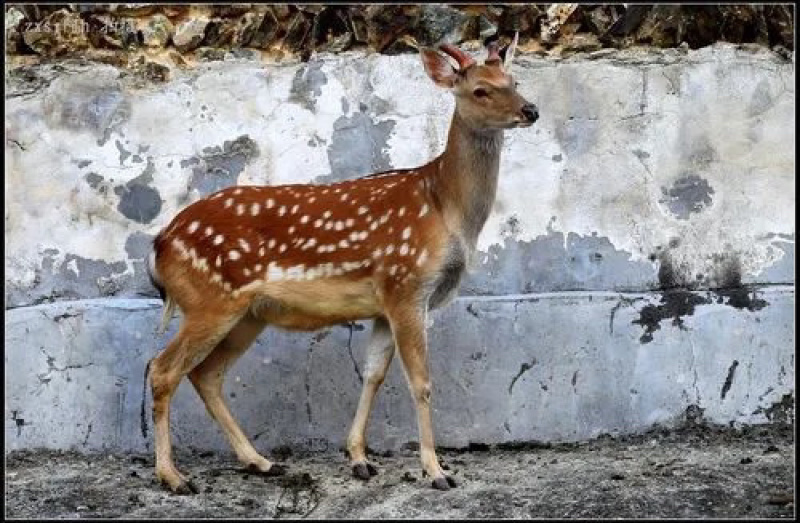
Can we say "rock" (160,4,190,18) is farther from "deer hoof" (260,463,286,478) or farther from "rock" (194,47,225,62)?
"deer hoof" (260,463,286,478)

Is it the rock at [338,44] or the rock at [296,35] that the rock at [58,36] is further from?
the rock at [338,44]

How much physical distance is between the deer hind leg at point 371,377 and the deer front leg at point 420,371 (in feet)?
0.85

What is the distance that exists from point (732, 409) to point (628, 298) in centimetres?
72

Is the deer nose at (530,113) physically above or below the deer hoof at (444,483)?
above

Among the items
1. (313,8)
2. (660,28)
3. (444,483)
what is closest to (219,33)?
(313,8)

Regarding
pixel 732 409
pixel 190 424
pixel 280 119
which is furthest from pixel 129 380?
pixel 732 409

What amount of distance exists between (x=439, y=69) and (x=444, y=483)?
1.80 m

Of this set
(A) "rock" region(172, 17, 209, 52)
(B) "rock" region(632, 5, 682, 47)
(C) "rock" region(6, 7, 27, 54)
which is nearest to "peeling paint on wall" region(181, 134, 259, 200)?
(A) "rock" region(172, 17, 209, 52)

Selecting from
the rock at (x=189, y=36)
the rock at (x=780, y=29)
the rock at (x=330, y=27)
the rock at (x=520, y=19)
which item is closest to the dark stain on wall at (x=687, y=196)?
the rock at (x=780, y=29)

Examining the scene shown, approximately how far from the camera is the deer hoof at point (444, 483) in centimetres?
615

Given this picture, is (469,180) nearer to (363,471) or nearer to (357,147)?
(357,147)

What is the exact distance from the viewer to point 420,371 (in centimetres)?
626

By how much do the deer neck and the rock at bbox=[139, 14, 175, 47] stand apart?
5.49 ft

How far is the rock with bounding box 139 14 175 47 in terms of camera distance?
714cm
